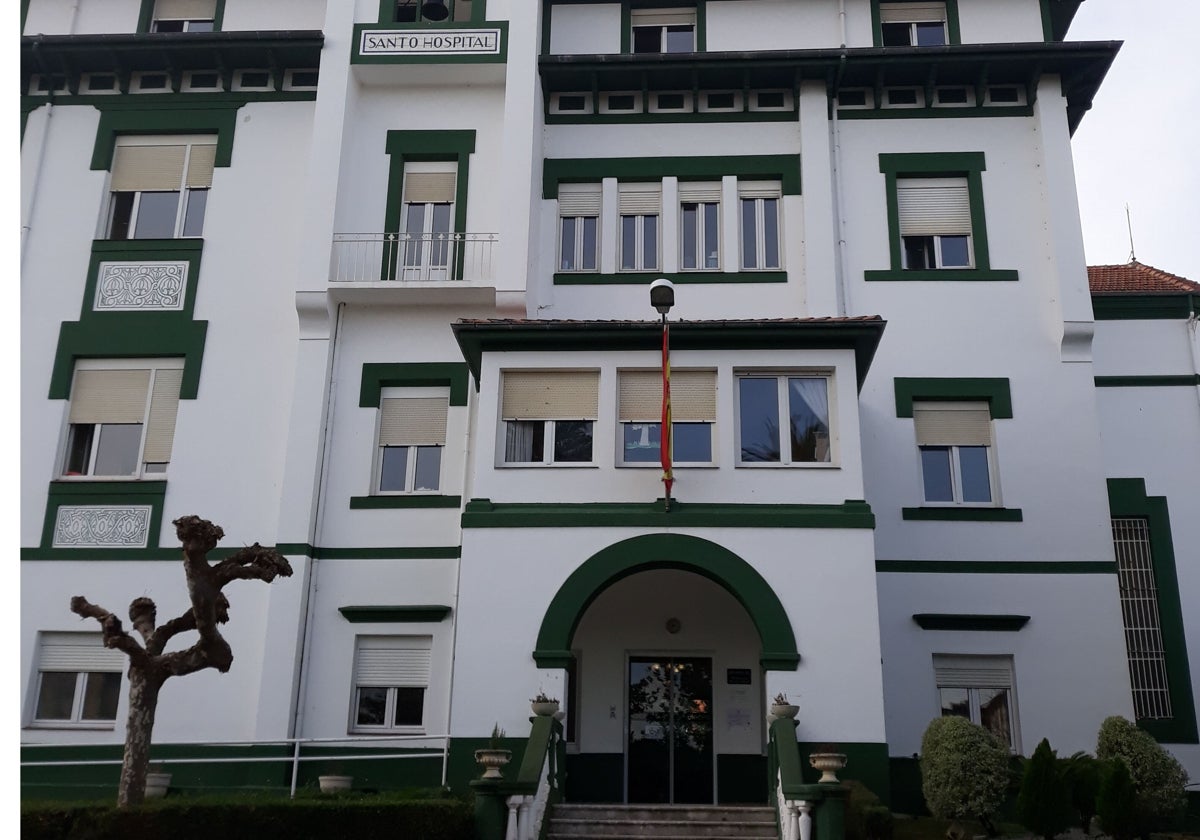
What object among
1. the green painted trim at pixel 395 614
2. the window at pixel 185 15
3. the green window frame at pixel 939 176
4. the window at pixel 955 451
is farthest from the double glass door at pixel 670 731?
the window at pixel 185 15

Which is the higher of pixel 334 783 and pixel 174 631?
pixel 174 631

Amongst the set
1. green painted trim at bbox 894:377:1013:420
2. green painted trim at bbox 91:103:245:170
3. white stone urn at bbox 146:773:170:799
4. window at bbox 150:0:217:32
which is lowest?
white stone urn at bbox 146:773:170:799

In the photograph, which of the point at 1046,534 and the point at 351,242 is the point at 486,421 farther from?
the point at 1046,534

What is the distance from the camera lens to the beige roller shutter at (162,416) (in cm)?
1633

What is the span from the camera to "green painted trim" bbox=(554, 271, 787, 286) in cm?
1684

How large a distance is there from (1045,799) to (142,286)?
1402cm

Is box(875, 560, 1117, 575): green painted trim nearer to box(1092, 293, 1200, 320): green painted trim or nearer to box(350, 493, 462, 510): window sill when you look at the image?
box(1092, 293, 1200, 320): green painted trim

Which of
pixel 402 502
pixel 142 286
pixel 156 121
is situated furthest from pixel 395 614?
pixel 156 121

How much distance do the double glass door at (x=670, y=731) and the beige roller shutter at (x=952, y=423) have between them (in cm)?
455

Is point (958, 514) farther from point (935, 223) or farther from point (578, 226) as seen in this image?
point (578, 226)

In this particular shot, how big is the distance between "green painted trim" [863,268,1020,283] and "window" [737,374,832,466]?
3441 millimetres

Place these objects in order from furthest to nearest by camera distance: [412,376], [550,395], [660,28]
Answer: [660,28], [412,376], [550,395]

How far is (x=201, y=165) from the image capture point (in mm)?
17719

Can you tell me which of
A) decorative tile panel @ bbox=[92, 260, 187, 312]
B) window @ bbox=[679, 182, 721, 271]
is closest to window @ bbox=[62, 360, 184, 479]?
decorative tile panel @ bbox=[92, 260, 187, 312]
